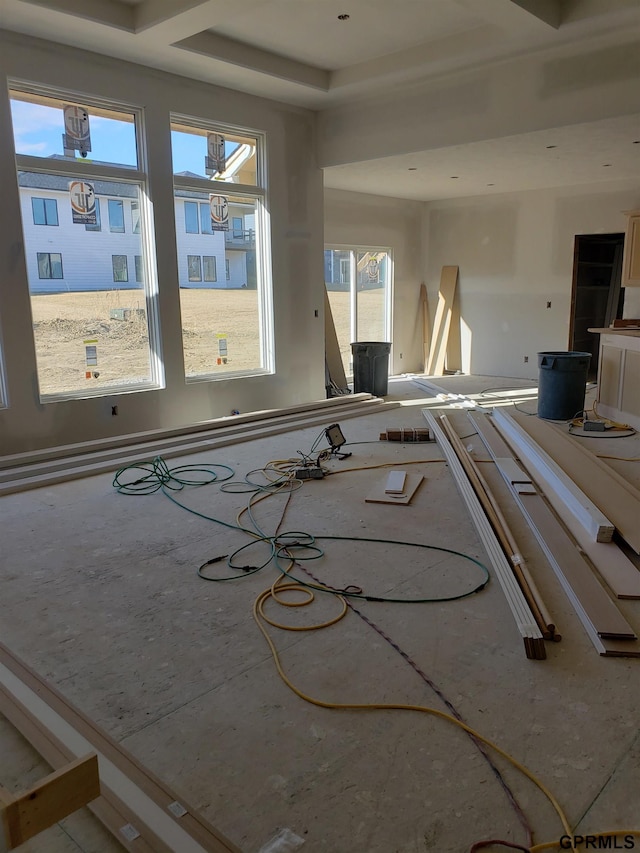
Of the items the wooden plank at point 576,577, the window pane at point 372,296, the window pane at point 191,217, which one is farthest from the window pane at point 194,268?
the wooden plank at point 576,577

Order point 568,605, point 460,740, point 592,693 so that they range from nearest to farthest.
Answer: point 460,740, point 592,693, point 568,605

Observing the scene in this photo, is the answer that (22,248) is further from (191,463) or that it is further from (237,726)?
(237,726)

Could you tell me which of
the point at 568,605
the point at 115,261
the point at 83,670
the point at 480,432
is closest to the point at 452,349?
the point at 480,432

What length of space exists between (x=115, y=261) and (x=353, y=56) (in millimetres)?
3307

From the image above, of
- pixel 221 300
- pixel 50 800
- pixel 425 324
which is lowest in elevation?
pixel 50 800

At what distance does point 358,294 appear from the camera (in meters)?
10.8

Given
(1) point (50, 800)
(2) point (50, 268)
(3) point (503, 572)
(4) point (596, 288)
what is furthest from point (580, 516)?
(4) point (596, 288)

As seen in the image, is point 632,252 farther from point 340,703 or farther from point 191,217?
point 340,703

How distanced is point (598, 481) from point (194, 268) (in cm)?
481

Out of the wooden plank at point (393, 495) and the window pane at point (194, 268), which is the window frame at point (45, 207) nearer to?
the window pane at point (194, 268)

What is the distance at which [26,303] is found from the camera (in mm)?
5629

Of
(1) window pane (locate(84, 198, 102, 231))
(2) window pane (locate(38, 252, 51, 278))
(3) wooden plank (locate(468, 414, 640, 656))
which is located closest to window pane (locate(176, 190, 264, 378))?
(1) window pane (locate(84, 198, 102, 231))

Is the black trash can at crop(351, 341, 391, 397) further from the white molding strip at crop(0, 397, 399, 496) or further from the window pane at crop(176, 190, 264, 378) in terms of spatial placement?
the window pane at crop(176, 190, 264, 378)

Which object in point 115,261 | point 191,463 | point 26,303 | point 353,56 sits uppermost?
point 353,56
